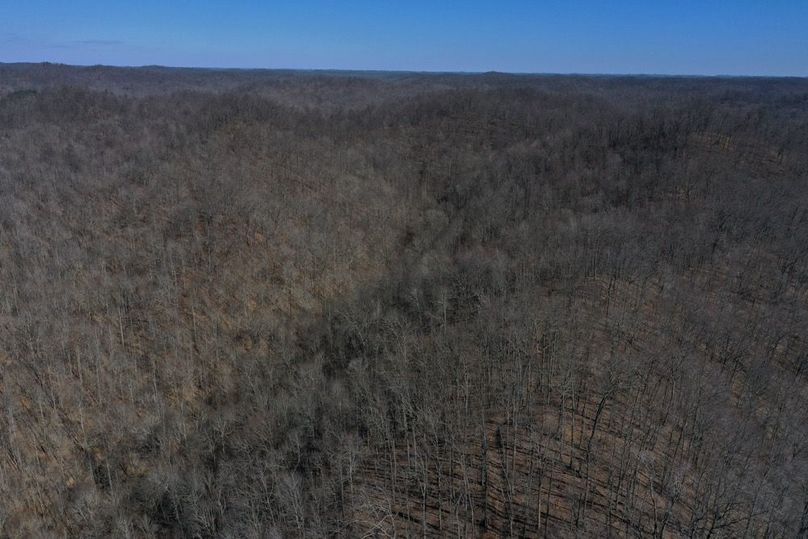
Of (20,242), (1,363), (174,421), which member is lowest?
(174,421)

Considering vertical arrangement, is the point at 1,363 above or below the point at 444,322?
below

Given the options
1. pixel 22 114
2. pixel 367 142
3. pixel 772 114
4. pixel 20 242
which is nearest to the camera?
pixel 20 242

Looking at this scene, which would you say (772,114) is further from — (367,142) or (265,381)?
(265,381)

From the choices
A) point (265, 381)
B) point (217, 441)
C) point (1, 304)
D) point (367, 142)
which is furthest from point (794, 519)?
Answer: point (367, 142)

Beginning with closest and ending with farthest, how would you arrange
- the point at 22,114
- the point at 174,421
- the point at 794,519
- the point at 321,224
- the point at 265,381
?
the point at 794,519, the point at 174,421, the point at 265,381, the point at 321,224, the point at 22,114

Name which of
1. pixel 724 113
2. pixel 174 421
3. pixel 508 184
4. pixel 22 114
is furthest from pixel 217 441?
pixel 724 113

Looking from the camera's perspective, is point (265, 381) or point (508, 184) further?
point (508, 184)

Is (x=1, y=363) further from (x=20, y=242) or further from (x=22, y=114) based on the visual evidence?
(x=22, y=114)
